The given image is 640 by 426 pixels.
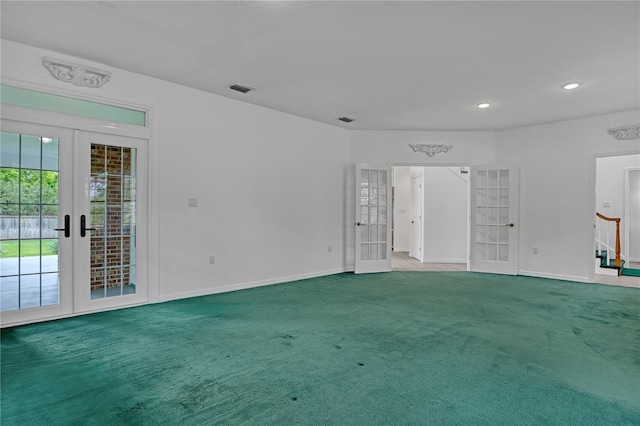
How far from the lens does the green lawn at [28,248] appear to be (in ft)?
11.1

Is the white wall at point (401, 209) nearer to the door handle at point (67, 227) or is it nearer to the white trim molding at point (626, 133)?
the white trim molding at point (626, 133)

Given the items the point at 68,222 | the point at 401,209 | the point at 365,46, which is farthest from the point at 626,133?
the point at 68,222

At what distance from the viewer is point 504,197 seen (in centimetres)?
663

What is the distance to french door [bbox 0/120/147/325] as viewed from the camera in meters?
3.43

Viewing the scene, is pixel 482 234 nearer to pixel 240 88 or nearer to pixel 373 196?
pixel 373 196

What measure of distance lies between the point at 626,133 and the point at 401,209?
5.59m

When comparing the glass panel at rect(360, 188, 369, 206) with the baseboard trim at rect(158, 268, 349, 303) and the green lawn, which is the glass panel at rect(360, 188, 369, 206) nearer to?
the baseboard trim at rect(158, 268, 349, 303)

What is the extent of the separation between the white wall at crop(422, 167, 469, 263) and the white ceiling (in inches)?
128

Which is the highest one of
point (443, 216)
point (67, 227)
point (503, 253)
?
point (443, 216)

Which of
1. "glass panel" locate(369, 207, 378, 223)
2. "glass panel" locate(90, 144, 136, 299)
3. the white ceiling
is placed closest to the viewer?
the white ceiling

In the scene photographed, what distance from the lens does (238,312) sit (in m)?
3.91

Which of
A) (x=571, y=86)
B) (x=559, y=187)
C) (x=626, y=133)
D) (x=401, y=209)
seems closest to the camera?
(x=571, y=86)

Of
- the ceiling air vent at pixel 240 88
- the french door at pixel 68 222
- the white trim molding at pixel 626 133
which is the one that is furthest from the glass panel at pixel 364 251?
the white trim molding at pixel 626 133

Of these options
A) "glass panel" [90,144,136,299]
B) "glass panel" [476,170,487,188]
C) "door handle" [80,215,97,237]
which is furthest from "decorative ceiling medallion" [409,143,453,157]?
"door handle" [80,215,97,237]
